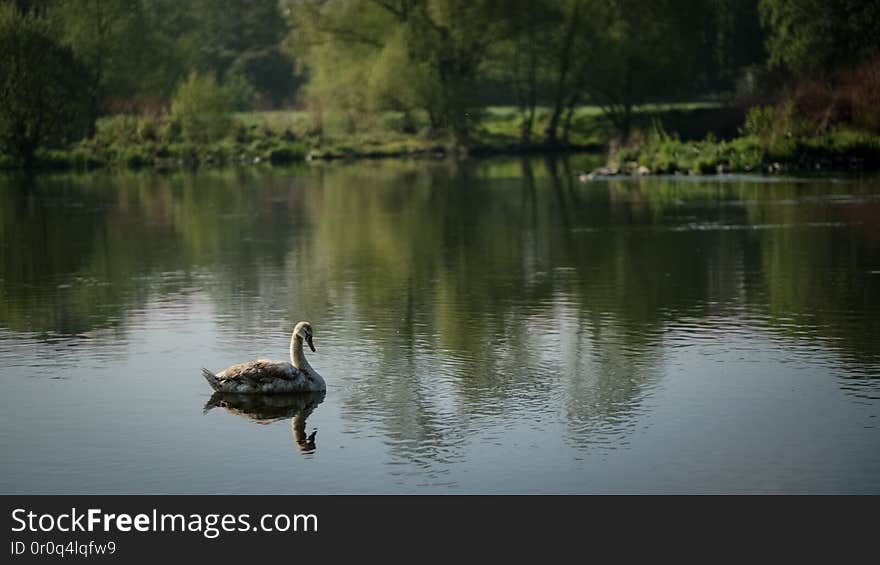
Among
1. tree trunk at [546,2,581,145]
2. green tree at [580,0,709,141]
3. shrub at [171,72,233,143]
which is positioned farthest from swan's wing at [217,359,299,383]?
shrub at [171,72,233,143]

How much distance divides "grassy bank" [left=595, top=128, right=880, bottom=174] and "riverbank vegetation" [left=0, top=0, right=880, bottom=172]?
16.7 metres

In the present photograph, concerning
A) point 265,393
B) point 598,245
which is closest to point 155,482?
point 265,393

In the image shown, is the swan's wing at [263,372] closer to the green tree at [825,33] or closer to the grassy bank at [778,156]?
the grassy bank at [778,156]

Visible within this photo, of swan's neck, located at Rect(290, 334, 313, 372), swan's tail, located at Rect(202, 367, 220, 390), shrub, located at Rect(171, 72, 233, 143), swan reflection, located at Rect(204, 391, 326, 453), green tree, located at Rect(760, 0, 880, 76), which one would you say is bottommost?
Answer: swan reflection, located at Rect(204, 391, 326, 453)

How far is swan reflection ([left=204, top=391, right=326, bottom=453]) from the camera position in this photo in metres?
16.7

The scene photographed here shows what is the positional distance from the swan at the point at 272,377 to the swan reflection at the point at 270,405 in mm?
66

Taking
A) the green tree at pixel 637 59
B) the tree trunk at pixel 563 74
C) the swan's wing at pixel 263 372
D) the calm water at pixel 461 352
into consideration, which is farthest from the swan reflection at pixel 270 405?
the tree trunk at pixel 563 74

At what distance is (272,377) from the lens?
57.2ft

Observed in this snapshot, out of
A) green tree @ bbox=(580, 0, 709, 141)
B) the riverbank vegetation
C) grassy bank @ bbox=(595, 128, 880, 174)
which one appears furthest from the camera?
green tree @ bbox=(580, 0, 709, 141)

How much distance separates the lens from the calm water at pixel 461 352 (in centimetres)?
1447

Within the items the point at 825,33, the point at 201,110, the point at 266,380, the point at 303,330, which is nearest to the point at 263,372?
the point at 266,380

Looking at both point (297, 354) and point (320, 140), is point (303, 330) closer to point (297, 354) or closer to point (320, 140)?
point (297, 354)

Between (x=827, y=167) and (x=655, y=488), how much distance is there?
43269 mm

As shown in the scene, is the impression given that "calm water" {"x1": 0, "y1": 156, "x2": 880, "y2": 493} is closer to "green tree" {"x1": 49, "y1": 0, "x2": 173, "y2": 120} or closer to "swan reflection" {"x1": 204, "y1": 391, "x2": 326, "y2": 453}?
"swan reflection" {"x1": 204, "y1": 391, "x2": 326, "y2": 453}
